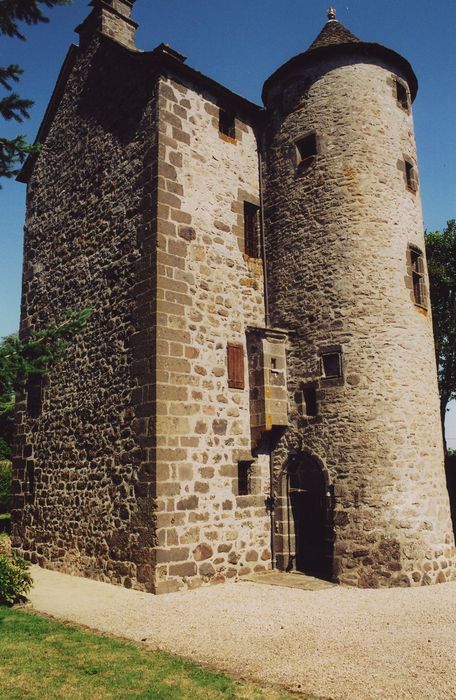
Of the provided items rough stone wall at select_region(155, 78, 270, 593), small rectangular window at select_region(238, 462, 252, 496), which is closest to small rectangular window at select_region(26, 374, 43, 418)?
rough stone wall at select_region(155, 78, 270, 593)

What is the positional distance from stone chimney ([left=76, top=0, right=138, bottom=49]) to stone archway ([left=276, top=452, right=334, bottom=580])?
412 inches

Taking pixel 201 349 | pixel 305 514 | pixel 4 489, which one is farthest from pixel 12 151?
pixel 4 489

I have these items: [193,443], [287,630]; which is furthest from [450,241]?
[287,630]

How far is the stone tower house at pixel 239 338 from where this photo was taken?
1046 centimetres

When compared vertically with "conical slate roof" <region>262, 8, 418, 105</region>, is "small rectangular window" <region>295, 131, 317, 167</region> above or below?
below

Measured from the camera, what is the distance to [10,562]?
9.66 meters

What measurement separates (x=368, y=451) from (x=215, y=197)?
19.6 ft

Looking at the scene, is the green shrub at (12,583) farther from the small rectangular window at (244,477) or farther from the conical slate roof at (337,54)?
the conical slate roof at (337,54)

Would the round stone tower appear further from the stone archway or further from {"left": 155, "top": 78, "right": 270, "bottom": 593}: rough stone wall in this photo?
{"left": 155, "top": 78, "right": 270, "bottom": 593}: rough stone wall

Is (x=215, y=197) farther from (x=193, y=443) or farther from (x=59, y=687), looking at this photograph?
(x=59, y=687)

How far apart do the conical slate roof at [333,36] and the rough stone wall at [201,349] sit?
9.81ft

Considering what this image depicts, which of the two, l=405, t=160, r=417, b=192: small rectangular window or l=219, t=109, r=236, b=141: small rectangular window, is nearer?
l=405, t=160, r=417, b=192: small rectangular window

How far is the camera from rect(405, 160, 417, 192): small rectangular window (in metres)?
12.9

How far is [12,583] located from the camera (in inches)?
352
